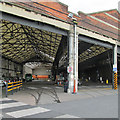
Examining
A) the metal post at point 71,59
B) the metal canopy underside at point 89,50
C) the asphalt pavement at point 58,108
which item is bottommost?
the asphalt pavement at point 58,108

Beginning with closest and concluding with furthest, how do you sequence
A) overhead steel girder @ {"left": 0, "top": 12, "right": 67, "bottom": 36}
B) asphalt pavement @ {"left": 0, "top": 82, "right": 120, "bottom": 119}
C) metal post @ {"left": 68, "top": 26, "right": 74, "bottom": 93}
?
asphalt pavement @ {"left": 0, "top": 82, "right": 120, "bottom": 119} → overhead steel girder @ {"left": 0, "top": 12, "right": 67, "bottom": 36} → metal post @ {"left": 68, "top": 26, "right": 74, "bottom": 93}

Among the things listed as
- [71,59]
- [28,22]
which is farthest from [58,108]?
[28,22]

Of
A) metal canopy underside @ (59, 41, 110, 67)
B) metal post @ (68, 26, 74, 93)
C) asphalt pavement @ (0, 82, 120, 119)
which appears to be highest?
metal canopy underside @ (59, 41, 110, 67)

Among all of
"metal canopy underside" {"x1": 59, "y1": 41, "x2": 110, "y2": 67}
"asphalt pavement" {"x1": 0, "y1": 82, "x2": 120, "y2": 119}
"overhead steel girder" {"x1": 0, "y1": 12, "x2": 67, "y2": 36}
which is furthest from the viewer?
"metal canopy underside" {"x1": 59, "y1": 41, "x2": 110, "y2": 67}

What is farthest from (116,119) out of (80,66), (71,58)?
(80,66)

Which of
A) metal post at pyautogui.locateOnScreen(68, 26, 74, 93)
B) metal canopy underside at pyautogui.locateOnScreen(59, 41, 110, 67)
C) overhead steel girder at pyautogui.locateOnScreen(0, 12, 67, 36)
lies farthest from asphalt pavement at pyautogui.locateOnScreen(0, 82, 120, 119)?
metal canopy underside at pyautogui.locateOnScreen(59, 41, 110, 67)

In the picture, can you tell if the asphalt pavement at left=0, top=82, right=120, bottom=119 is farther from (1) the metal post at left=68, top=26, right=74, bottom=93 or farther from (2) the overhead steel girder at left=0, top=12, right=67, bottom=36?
(2) the overhead steel girder at left=0, top=12, right=67, bottom=36

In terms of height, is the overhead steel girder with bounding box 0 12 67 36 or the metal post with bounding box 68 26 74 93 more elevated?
the overhead steel girder with bounding box 0 12 67 36

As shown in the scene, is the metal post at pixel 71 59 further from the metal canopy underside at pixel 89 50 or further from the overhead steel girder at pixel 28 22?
the metal canopy underside at pixel 89 50

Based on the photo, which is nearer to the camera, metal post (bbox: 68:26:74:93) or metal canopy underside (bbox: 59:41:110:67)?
metal post (bbox: 68:26:74:93)

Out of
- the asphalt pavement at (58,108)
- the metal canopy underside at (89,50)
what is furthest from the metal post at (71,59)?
the metal canopy underside at (89,50)

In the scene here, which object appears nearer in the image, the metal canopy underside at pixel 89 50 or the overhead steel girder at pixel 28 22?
the overhead steel girder at pixel 28 22

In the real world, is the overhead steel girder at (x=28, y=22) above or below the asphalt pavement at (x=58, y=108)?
above

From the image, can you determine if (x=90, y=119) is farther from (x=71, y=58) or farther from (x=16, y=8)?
(x=16, y=8)
